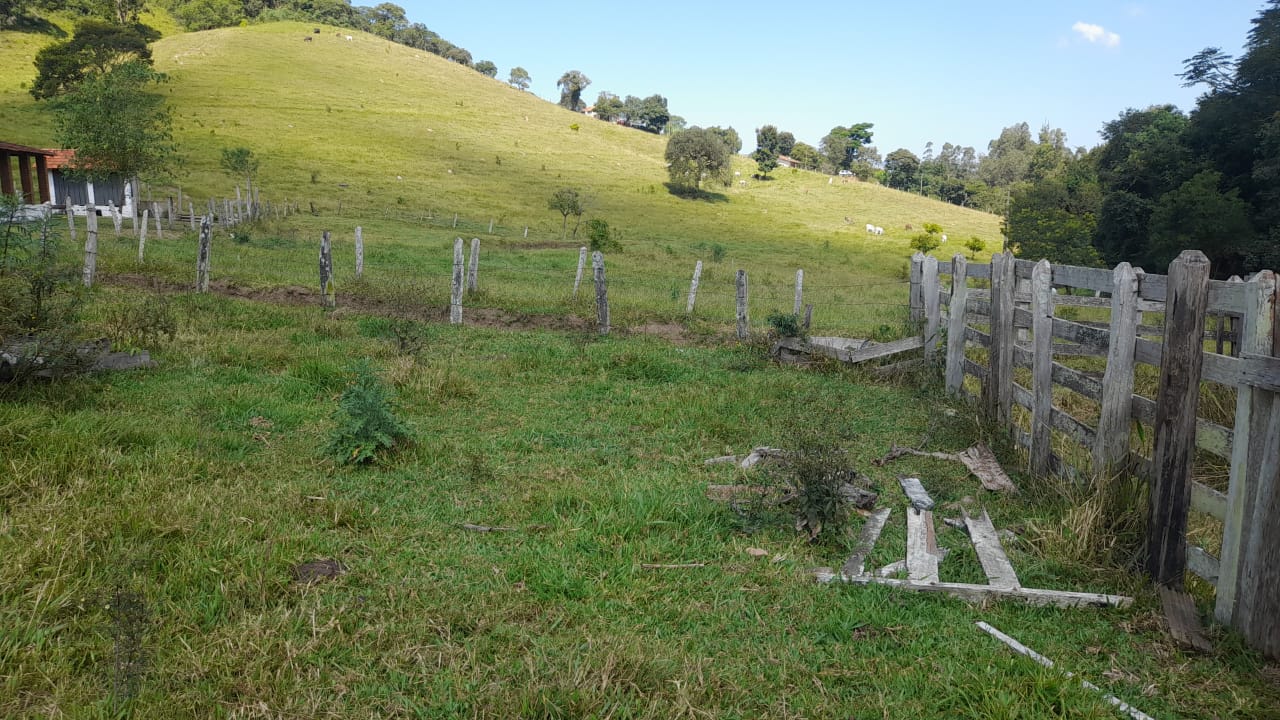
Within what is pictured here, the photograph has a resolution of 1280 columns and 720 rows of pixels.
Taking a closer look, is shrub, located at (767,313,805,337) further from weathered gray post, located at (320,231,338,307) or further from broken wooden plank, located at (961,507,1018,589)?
weathered gray post, located at (320,231,338,307)

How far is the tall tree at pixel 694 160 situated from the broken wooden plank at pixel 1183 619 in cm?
6966

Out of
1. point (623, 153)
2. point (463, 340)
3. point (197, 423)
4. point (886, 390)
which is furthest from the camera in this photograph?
point (623, 153)

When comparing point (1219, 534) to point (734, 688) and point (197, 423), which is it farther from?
point (197, 423)

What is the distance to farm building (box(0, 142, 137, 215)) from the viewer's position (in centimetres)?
3475

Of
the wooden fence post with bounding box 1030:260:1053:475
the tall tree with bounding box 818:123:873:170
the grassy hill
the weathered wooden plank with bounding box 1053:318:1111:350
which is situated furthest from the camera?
the tall tree with bounding box 818:123:873:170

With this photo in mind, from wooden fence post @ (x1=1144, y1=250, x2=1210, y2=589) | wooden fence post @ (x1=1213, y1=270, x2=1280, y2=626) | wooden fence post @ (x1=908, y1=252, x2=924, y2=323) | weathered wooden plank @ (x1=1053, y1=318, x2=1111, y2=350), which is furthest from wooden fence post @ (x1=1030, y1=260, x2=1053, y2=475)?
wooden fence post @ (x1=908, y1=252, x2=924, y2=323)

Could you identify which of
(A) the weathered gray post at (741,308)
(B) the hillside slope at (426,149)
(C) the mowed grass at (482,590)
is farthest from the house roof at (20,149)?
(A) the weathered gray post at (741,308)

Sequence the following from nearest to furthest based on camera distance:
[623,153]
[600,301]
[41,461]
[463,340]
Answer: [41,461] → [463,340] → [600,301] → [623,153]

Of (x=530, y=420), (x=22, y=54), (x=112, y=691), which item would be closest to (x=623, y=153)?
(x=22, y=54)

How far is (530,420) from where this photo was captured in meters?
8.62

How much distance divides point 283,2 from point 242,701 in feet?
534

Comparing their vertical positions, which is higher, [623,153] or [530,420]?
[623,153]

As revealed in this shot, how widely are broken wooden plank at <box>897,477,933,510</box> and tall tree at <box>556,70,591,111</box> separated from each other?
15267cm

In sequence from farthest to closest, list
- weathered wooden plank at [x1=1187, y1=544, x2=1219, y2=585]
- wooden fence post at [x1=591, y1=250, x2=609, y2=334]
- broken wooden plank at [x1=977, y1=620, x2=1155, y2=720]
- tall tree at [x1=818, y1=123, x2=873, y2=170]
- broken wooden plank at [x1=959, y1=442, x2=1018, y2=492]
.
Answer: tall tree at [x1=818, y1=123, x2=873, y2=170] → wooden fence post at [x1=591, y1=250, x2=609, y2=334] → broken wooden plank at [x1=959, y1=442, x2=1018, y2=492] → weathered wooden plank at [x1=1187, y1=544, x2=1219, y2=585] → broken wooden plank at [x1=977, y1=620, x2=1155, y2=720]
